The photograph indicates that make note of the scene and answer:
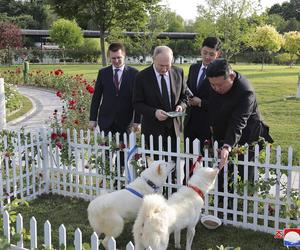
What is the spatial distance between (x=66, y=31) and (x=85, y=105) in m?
48.2

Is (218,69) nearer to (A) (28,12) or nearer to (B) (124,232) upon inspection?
(B) (124,232)

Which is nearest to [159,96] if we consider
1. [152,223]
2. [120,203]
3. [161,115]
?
[161,115]

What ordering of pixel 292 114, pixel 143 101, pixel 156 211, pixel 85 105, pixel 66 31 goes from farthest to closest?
pixel 66 31
pixel 292 114
pixel 85 105
pixel 143 101
pixel 156 211

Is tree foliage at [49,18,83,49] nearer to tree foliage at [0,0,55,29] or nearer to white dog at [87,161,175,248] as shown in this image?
tree foliage at [0,0,55,29]

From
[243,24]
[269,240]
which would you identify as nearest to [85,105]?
[269,240]

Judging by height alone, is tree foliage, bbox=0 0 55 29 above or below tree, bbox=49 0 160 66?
above

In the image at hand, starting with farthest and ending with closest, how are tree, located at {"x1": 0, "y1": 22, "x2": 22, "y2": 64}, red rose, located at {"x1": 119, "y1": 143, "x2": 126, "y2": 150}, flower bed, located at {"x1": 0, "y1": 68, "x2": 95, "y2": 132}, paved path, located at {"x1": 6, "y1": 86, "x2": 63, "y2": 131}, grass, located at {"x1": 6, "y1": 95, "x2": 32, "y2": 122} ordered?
tree, located at {"x1": 0, "y1": 22, "x2": 22, "y2": 64} < grass, located at {"x1": 6, "y1": 95, "x2": 32, "y2": 122} < paved path, located at {"x1": 6, "y1": 86, "x2": 63, "y2": 131} < flower bed, located at {"x1": 0, "y1": 68, "x2": 95, "y2": 132} < red rose, located at {"x1": 119, "y1": 143, "x2": 126, "y2": 150}

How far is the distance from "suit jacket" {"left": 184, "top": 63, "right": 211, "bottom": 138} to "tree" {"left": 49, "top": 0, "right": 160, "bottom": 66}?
17.5 m

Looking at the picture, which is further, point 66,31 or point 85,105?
point 66,31

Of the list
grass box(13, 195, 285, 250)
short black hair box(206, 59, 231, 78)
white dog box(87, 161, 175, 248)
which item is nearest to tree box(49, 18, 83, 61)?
grass box(13, 195, 285, 250)

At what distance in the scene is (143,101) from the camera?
5.18 metres

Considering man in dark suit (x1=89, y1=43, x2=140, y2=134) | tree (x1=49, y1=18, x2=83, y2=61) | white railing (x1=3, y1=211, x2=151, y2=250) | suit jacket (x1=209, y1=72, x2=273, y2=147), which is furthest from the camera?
tree (x1=49, y1=18, x2=83, y2=61)

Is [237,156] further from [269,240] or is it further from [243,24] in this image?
[243,24]

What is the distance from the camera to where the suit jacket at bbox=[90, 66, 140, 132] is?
5.65 metres
